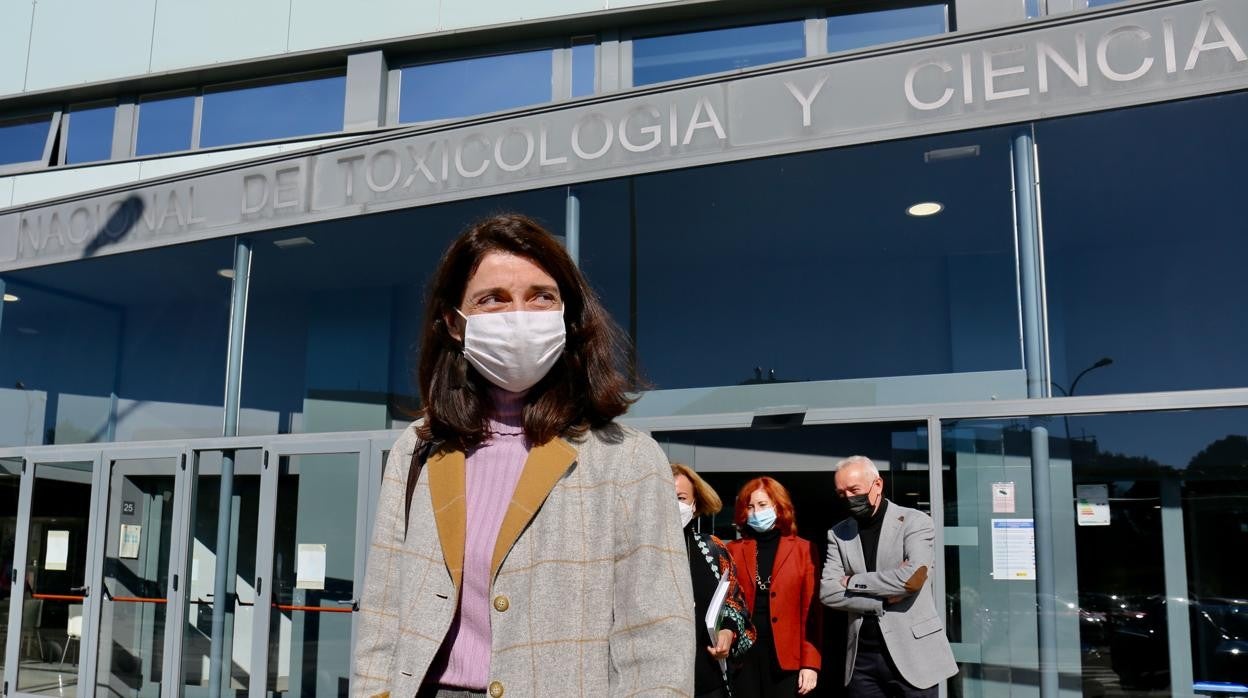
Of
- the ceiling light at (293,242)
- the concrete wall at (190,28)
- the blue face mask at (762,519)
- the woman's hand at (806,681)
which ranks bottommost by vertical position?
the woman's hand at (806,681)

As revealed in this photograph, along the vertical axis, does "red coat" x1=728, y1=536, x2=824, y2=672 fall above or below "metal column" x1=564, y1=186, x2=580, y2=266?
below

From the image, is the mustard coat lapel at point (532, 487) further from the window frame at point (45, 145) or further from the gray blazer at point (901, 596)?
the window frame at point (45, 145)

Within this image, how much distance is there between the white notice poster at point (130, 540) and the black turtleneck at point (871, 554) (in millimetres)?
6148

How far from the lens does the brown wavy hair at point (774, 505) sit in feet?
19.8

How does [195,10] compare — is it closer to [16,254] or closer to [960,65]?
[16,254]

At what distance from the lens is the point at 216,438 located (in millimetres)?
8406

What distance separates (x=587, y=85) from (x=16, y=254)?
18.2 feet

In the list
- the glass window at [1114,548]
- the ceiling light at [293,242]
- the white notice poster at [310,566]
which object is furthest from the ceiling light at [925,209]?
the white notice poster at [310,566]

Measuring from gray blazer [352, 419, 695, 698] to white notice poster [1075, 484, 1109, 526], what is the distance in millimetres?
4556

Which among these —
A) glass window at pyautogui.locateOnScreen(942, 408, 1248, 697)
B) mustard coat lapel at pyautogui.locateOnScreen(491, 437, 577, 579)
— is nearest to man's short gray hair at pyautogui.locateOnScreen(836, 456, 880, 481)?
glass window at pyautogui.locateOnScreen(942, 408, 1248, 697)

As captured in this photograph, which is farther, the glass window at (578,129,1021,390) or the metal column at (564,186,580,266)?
the metal column at (564,186,580,266)

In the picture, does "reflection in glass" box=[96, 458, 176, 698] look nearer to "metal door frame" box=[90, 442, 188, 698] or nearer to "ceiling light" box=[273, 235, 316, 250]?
"metal door frame" box=[90, 442, 188, 698]

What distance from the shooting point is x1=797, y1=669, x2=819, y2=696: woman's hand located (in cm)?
573

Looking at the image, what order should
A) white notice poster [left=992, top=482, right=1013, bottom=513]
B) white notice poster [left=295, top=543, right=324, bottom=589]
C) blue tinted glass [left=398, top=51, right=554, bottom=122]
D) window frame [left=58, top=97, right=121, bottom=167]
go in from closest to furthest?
1. white notice poster [left=992, top=482, right=1013, bottom=513]
2. white notice poster [left=295, top=543, right=324, bottom=589]
3. blue tinted glass [left=398, top=51, right=554, bottom=122]
4. window frame [left=58, top=97, right=121, bottom=167]
